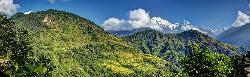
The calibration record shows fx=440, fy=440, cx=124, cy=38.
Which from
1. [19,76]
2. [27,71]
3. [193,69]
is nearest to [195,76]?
[193,69]

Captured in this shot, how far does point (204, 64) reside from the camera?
6222cm

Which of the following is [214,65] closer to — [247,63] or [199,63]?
[199,63]

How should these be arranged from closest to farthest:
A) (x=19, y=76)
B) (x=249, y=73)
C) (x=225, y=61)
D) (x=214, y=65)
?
(x=249, y=73) < (x=214, y=65) < (x=225, y=61) < (x=19, y=76)

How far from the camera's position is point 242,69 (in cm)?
5419

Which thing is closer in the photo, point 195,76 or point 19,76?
point 195,76

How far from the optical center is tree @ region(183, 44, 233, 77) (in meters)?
61.4

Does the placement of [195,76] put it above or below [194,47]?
below

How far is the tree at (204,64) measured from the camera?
201ft

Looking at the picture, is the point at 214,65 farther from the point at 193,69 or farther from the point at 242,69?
the point at 242,69

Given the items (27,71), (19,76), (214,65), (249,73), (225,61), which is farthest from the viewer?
(27,71)

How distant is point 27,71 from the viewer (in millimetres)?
131500

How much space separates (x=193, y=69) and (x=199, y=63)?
1.23 metres

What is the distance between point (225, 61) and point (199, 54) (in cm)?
758

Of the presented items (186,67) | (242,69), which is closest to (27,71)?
(186,67)
